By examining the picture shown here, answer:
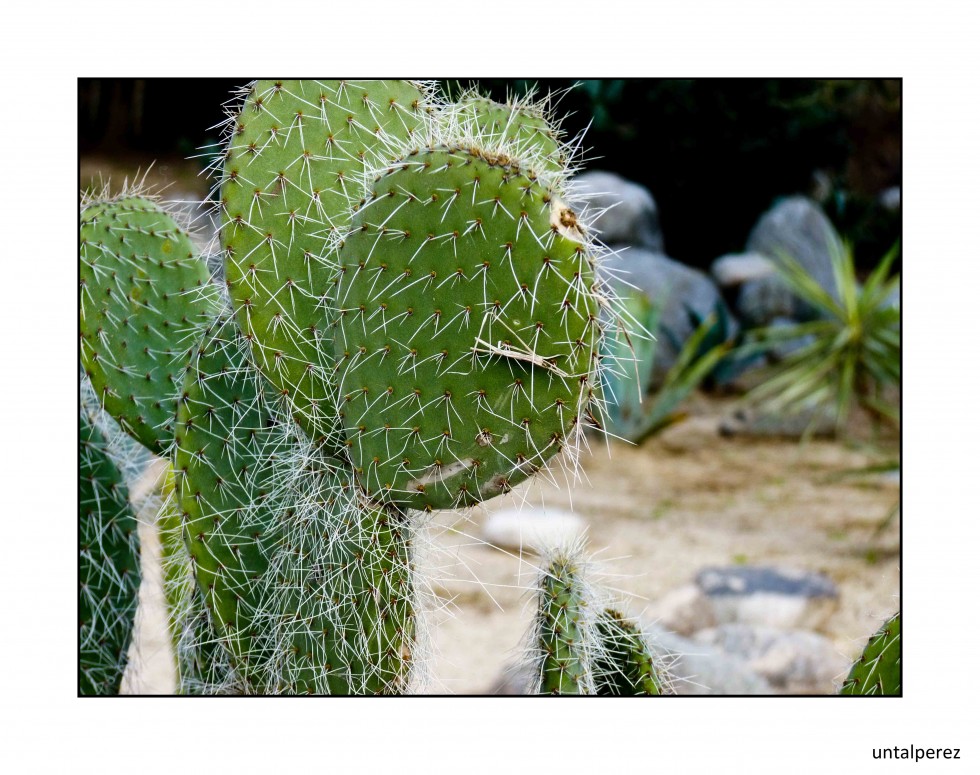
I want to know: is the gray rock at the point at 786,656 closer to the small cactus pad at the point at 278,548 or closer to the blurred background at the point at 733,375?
the blurred background at the point at 733,375

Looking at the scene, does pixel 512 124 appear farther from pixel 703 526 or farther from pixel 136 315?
pixel 703 526

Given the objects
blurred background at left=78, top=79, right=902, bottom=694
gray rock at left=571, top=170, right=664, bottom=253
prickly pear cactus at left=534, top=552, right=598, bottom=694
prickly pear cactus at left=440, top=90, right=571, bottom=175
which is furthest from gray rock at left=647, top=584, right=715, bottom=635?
gray rock at left=571, top=170, right=664, bottom=253

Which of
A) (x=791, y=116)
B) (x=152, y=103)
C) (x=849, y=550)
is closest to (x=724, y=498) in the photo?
(x=849, y=550)

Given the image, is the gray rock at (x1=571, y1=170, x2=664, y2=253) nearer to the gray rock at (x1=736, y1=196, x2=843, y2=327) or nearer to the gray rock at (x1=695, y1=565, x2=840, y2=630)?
the gray rock at (x1=736, y1=196, x2=843, y2=327)

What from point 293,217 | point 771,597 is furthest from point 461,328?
point 771,597
